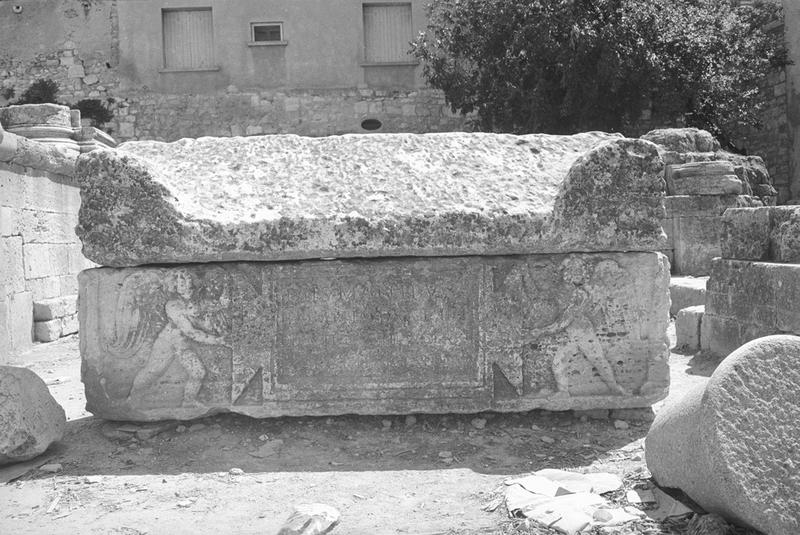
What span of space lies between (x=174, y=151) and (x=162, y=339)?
1.01 metres

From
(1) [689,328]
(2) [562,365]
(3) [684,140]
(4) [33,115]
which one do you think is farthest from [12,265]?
(3) [684,140]

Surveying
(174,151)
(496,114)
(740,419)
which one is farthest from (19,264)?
(496,114)

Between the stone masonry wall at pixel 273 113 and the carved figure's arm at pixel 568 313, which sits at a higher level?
the stone masonry wall at pixel 273 113

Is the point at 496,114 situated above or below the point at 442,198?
above

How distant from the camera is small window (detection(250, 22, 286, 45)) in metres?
17.3

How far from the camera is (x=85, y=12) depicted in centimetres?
1709

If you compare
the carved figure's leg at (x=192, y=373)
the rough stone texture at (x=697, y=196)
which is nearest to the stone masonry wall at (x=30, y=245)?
the carved figure's leg at (x=192, y=373)

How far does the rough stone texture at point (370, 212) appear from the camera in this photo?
351 centimetres

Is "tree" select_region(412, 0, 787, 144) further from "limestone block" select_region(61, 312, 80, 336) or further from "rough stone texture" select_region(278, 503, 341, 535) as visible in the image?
"rough stone texture" select_region(278, 503, 341, 535)

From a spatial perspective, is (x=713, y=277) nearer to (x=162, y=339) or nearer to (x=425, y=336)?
(x=425, y=336)

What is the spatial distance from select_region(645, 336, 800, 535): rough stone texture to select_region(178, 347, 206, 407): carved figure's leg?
2.10 metres

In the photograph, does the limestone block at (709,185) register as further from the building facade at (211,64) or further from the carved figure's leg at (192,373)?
the building facade at (211,64)

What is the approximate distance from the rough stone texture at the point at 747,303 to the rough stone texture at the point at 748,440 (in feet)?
7.63

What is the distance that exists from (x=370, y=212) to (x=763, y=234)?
303cm
